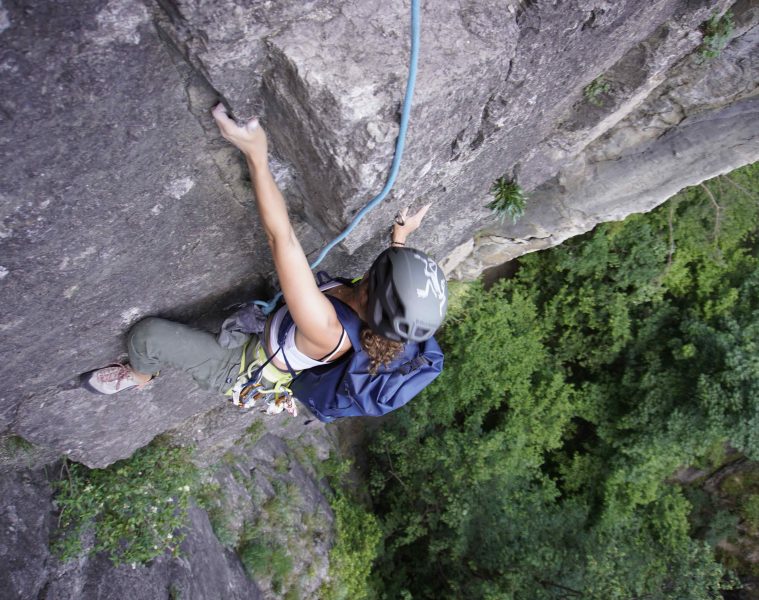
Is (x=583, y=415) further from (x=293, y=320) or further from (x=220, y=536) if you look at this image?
(x=293, y=320)

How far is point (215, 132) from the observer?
2.63m

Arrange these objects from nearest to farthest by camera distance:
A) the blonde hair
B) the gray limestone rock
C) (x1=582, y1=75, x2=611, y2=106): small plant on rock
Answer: the blonde hair
the gray limestone rock
(x1=582, y1=75, x2=611, y2=106): small plant on rock

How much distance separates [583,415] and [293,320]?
7.73m

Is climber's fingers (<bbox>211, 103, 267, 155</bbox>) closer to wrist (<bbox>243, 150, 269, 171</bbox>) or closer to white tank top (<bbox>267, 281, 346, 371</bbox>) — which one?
wrist (<bbox>243, 150, 269, 171</bbox>)

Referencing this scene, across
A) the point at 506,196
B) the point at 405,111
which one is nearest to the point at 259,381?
the point at 405,111

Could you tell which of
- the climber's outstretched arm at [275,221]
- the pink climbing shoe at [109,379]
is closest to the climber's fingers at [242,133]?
the climber's outstretched arm at [275,221]

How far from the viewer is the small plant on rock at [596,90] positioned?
4336 mm

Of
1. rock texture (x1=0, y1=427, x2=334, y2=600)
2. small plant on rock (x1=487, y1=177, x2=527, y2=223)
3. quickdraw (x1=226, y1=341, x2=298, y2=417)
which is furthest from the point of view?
small plant on rock (x1=487, y1=177, x2=527, y2=223)

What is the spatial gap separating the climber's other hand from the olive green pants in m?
1.36

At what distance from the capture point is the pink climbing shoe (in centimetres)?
361

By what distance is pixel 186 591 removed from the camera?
4.74 metres

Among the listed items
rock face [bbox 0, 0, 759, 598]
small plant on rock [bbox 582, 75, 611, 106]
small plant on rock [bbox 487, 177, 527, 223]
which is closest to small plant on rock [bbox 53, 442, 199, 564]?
rock face [bbox 0, 0, 759, 598]

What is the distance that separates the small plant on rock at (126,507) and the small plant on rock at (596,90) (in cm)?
481

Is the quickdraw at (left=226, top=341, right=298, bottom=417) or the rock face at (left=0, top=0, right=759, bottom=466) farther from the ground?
the rock face at (left=0, top=0, right=759, bottom=466)
